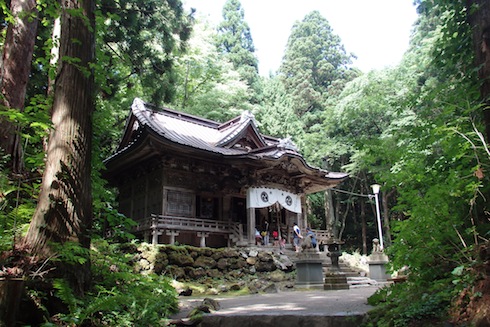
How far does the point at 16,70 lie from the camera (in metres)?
6.49

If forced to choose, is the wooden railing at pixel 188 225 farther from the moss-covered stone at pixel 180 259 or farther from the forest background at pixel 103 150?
the forest background at pixel 103 150

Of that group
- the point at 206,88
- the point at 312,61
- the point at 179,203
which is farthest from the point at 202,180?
the point at 312,61

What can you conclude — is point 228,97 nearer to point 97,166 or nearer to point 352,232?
point 352,232

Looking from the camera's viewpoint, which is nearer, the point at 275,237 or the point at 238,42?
the point at 275,237

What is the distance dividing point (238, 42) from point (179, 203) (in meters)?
23.2

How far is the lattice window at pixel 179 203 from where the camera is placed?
15.8 m

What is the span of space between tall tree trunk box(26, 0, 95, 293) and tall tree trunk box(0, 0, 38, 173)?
1.61 meters

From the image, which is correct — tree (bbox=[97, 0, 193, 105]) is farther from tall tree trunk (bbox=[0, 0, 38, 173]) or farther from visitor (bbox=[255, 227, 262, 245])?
visitor (bbox=[255, 227, 262, 245])

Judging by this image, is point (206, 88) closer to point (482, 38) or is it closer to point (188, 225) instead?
point (188, 225)

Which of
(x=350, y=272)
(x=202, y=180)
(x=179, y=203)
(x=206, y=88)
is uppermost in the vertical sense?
(x=206, y=88)

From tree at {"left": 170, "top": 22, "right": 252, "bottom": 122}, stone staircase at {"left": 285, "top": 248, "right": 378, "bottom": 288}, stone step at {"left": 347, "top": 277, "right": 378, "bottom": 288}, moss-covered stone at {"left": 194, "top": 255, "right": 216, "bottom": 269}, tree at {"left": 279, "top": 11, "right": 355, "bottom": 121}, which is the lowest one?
stone step at {"left": 347, "top": 277, "right": 378, "bottom": 288}

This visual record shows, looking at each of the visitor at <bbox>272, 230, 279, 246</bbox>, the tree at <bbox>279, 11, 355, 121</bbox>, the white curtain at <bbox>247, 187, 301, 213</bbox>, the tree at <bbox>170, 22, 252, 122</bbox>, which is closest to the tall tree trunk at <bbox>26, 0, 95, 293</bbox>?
the white curtain at <bbox>247, 187, 301, 213</bbox>

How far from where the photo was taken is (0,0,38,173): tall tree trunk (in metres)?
5.87

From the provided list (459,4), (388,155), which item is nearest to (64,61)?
(388,155)
